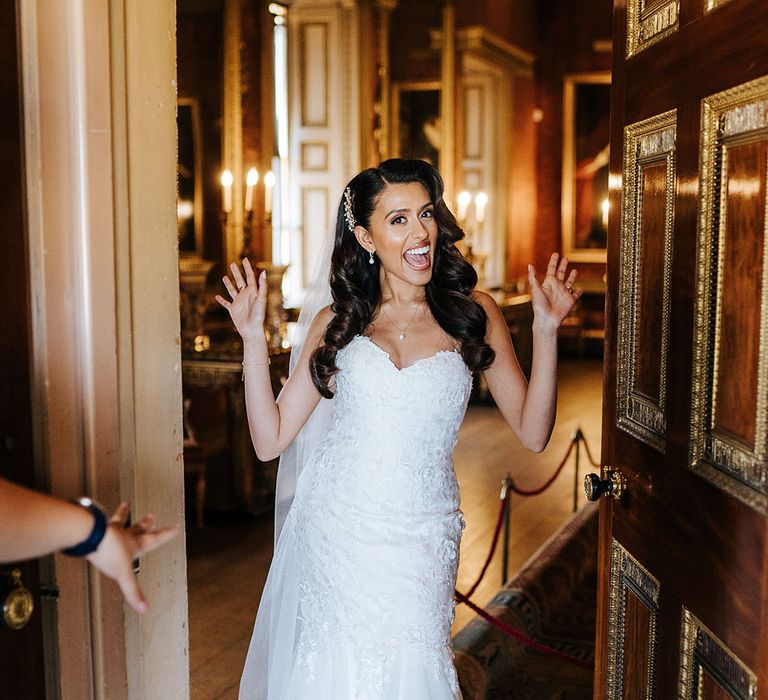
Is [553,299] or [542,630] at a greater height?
[553,299]

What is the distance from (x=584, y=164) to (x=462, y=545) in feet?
37.8

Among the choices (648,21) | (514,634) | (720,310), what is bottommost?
(514,634)

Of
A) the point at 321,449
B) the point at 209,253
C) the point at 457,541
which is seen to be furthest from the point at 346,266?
the point at 209,253

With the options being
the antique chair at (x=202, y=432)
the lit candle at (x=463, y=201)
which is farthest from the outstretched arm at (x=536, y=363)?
the lit candle at (x=463, y=201)

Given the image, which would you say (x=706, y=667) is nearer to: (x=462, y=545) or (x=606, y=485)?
(x=606, y=485)

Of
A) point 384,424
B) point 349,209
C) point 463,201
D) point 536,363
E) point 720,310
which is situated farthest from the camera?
point 463,201

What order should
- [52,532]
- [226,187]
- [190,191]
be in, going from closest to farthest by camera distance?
[52,532] < [226,187] < [190,191]

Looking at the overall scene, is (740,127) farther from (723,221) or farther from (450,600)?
(450,600)

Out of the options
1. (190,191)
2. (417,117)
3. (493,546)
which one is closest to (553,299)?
(493,546)

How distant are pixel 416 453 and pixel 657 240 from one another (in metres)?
0.99

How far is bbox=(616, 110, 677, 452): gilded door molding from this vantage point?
2324 mm

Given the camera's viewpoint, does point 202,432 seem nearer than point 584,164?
Yes

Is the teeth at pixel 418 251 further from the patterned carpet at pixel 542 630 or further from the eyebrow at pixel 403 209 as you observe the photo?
the patterned carpet at pixel 542 630

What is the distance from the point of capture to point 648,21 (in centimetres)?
247
